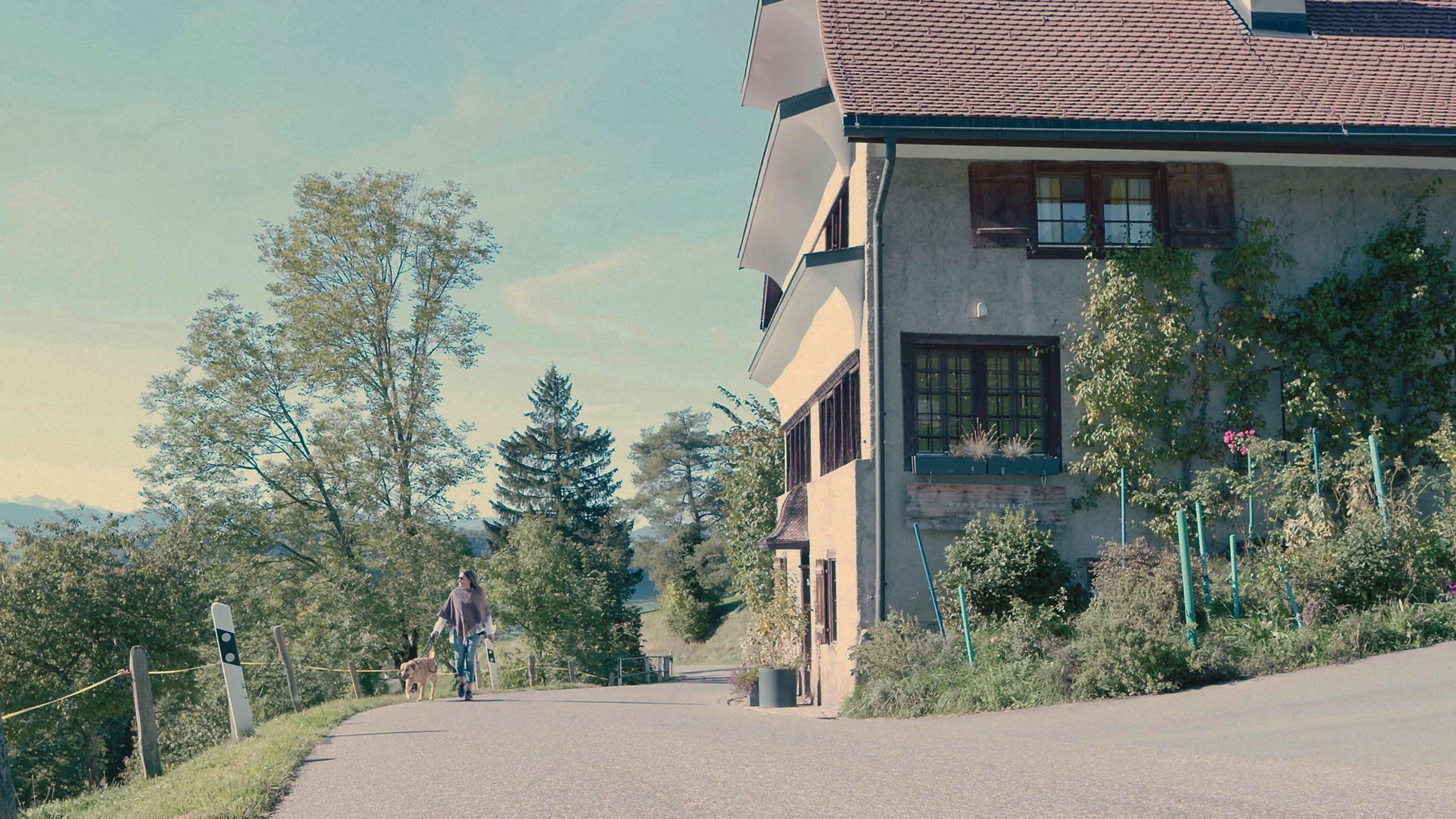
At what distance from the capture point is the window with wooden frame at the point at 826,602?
19.1 metres

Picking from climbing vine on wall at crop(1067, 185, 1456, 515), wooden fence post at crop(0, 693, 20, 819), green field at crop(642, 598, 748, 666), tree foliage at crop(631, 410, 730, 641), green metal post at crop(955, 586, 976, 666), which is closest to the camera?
wooden fence post at crop(0, 693, 20, 819)

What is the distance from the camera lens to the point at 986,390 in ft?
56.2

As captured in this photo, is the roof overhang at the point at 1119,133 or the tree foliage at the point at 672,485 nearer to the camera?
the roof overhang at the point at 1119,133

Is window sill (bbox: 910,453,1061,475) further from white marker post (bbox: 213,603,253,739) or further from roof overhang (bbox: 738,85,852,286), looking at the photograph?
white marker post (bbox: 213,603,253,739)

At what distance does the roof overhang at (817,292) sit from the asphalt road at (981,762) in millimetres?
5947

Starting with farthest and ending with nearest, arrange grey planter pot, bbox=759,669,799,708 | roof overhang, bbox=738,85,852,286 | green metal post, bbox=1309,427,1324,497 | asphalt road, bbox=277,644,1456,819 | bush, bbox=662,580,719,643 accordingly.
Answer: bush, bbox=662,580,719,643
grey planter pot, bbox=759,669,799,708
roof overhang, bbox=738,85,852,286
green metal post, bbox=1309,427,1324,497
asphalt road, bbox=277,644,1456,819

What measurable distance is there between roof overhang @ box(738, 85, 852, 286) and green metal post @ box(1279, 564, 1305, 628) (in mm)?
7207

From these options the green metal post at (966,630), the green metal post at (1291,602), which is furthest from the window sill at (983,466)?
the green metal post at (1291,602)

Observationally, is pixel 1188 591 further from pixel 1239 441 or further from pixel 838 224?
pixel 838 224

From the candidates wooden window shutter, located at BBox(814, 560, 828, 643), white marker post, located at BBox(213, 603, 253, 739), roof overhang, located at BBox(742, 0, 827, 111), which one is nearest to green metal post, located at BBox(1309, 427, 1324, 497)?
wooden window shutter, located at BBox(814, 560, 828, 643)

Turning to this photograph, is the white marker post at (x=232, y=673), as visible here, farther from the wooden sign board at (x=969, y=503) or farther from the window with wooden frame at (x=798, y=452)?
the window with wooden frame at (x=798, y=452)

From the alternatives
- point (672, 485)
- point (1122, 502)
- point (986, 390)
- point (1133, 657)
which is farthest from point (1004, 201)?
point (672, 485)

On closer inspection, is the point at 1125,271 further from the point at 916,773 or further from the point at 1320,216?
the point at 916,773

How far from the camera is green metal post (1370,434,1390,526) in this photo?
1412 cm
